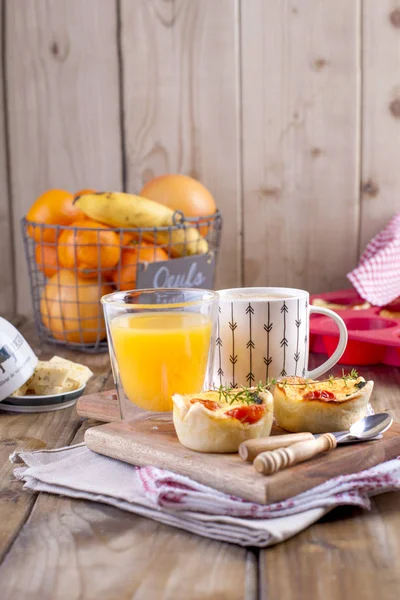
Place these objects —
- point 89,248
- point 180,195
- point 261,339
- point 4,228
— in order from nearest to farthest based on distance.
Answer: point 261,339, point 89,248, point 180,195, point 4,228

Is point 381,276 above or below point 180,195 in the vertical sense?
below

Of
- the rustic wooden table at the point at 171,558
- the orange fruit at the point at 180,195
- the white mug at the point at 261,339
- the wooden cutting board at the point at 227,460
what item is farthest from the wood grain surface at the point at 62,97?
the rustic wooden table at the point at 171,558

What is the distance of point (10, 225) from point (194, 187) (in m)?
0.48

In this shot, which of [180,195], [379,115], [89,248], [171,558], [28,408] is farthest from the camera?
[379,115]

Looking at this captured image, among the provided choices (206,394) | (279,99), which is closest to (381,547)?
(206,394)

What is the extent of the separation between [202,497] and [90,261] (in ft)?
2.38

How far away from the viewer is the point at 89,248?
1.31 metres

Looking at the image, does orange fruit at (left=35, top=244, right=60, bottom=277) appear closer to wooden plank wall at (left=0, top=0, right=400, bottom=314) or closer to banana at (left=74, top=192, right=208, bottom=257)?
banana at (left=74, top=192, right=208, bottom=257)

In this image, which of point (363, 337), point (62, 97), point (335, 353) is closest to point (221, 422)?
point (335, 353)

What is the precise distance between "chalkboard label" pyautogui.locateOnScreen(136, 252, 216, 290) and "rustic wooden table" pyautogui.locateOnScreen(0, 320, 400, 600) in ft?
2.04

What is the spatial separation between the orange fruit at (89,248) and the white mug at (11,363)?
327mm

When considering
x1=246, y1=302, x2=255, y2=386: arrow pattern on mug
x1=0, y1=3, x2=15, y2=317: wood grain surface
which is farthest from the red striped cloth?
x1=0, y1=3, x2=15, y2=317: wood grain surface

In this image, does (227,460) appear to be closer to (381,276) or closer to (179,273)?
(179,273)

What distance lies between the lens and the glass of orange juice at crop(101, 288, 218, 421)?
81 cm
